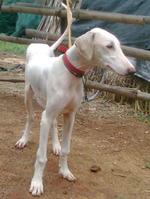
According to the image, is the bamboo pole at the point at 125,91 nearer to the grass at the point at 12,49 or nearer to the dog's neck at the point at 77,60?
the dog's neck at the point at 77,60

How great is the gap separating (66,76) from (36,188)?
920 mm

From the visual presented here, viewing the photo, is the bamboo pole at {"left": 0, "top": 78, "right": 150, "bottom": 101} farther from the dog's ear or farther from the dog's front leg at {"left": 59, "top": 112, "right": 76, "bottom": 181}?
the dog's ear

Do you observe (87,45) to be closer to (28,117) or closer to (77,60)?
(77,60)

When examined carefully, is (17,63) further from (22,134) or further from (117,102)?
(22,134)

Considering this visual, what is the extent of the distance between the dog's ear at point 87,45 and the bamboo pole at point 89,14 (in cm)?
232

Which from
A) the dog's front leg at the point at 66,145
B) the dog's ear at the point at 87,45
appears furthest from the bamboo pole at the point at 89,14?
the dog's ear at the point at 87,45

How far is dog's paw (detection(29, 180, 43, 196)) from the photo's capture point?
3762mm

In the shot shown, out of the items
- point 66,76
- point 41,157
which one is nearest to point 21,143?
point 41,157

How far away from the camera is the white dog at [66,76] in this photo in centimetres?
346

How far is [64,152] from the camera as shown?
13.1 feet

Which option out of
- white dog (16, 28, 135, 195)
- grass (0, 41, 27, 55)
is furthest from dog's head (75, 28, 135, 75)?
grass (0, 41, 27, 55)

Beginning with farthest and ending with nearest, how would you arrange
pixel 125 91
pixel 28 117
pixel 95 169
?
pixel 125 91 < pixel 28 117 < pixel 95 169

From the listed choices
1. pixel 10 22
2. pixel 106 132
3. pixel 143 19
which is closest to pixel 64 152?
pixel 106 132

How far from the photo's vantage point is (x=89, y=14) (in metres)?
6.22
